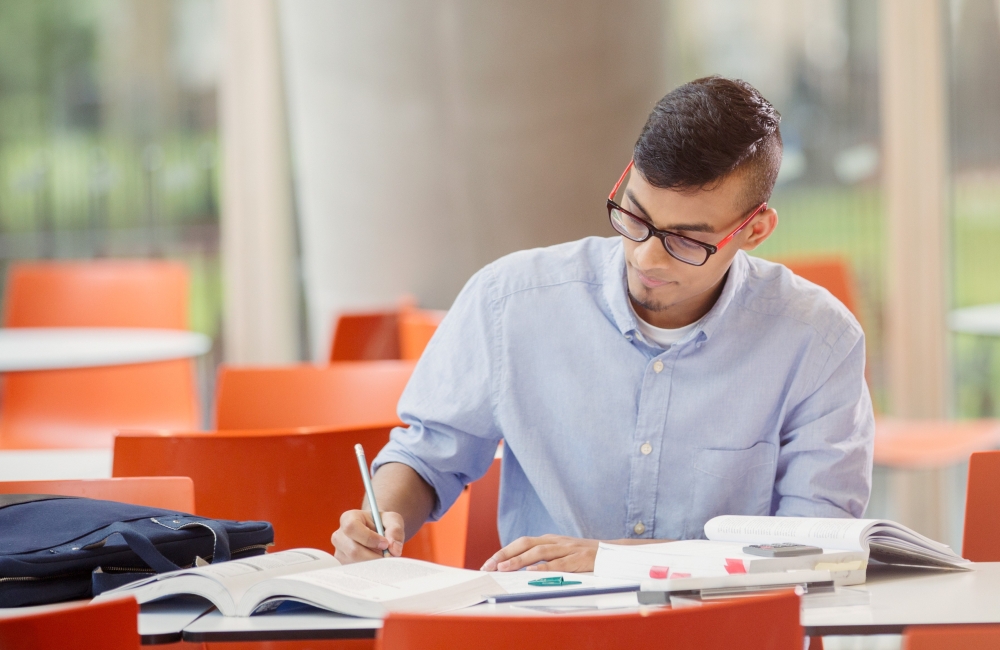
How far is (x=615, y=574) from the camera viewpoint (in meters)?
1.46

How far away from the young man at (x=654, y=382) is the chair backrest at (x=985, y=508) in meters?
0.16

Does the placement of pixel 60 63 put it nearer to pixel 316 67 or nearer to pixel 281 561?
pixel 316 67

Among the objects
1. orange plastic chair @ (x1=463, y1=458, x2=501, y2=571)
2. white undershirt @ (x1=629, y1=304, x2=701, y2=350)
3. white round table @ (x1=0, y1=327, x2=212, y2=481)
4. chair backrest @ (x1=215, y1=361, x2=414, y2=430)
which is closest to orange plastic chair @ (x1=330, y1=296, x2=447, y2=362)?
white round table @ (x1=0, y1=327, x2=212, y2=481)

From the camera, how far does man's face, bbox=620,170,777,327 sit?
1.75 m

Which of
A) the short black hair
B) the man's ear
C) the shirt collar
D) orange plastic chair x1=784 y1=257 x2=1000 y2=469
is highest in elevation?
the short black hair

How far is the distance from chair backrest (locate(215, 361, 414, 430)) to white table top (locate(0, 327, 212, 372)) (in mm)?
813

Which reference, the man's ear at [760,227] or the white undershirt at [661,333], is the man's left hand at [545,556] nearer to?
the white undershirt at [661,333]

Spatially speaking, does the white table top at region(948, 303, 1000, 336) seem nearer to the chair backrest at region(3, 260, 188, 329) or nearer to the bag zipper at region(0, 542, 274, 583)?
the bag zipper at region(0, 542, 274, 583)

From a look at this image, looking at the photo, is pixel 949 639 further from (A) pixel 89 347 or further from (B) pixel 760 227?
(A) pixel 89 347

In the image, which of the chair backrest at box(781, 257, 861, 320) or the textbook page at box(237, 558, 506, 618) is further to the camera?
the chair backrest at box(781, 257, 861, 320)

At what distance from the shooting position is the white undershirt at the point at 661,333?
1.94 m


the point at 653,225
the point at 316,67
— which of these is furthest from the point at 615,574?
the point at 316,67

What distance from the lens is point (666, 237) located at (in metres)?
1.76

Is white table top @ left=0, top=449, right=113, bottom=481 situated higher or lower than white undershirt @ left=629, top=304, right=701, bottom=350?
lower
